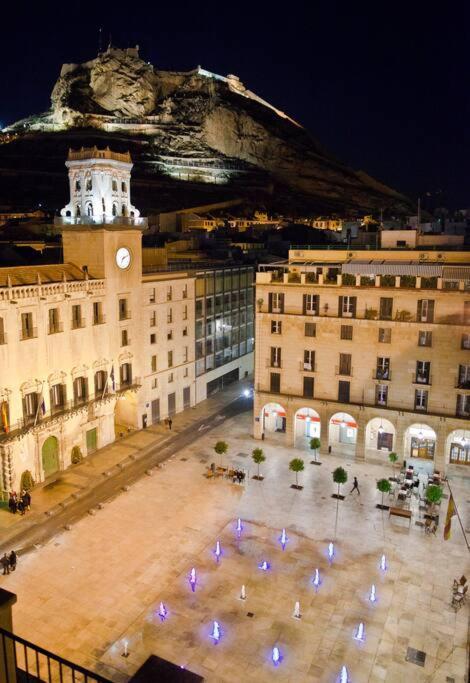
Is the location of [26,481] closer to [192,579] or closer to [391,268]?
[192,579]

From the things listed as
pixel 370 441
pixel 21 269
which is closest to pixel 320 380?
pixel 370 441

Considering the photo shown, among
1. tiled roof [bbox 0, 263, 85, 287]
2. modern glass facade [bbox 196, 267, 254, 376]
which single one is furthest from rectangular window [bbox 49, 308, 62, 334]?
modern glass facade [bbox 196, 267, 254, 376]

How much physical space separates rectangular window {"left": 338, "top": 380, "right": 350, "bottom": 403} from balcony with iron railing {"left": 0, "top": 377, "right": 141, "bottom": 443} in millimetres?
19935

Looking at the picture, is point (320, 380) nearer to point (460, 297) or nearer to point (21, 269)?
point (460, 297)

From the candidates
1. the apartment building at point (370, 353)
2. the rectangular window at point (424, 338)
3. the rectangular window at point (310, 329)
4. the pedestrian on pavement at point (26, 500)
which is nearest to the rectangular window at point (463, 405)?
the apartment building at point (370, 353)

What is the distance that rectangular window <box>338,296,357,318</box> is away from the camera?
169 feet

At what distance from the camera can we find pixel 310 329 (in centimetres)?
5316

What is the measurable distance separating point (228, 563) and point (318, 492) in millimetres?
12580

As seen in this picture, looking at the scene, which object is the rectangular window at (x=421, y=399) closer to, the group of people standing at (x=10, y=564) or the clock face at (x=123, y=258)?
the clock face at (x=123, y=258)

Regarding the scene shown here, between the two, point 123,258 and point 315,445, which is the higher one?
point 123,258

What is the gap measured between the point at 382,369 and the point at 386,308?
547 cm

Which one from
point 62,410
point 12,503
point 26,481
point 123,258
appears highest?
point 123,258

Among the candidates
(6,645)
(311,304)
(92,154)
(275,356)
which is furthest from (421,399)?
(6,645)

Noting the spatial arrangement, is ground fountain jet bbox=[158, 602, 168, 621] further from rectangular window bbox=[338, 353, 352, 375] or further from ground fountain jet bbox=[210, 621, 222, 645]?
rectangular window bbox=[338, 353, 352, 375]
